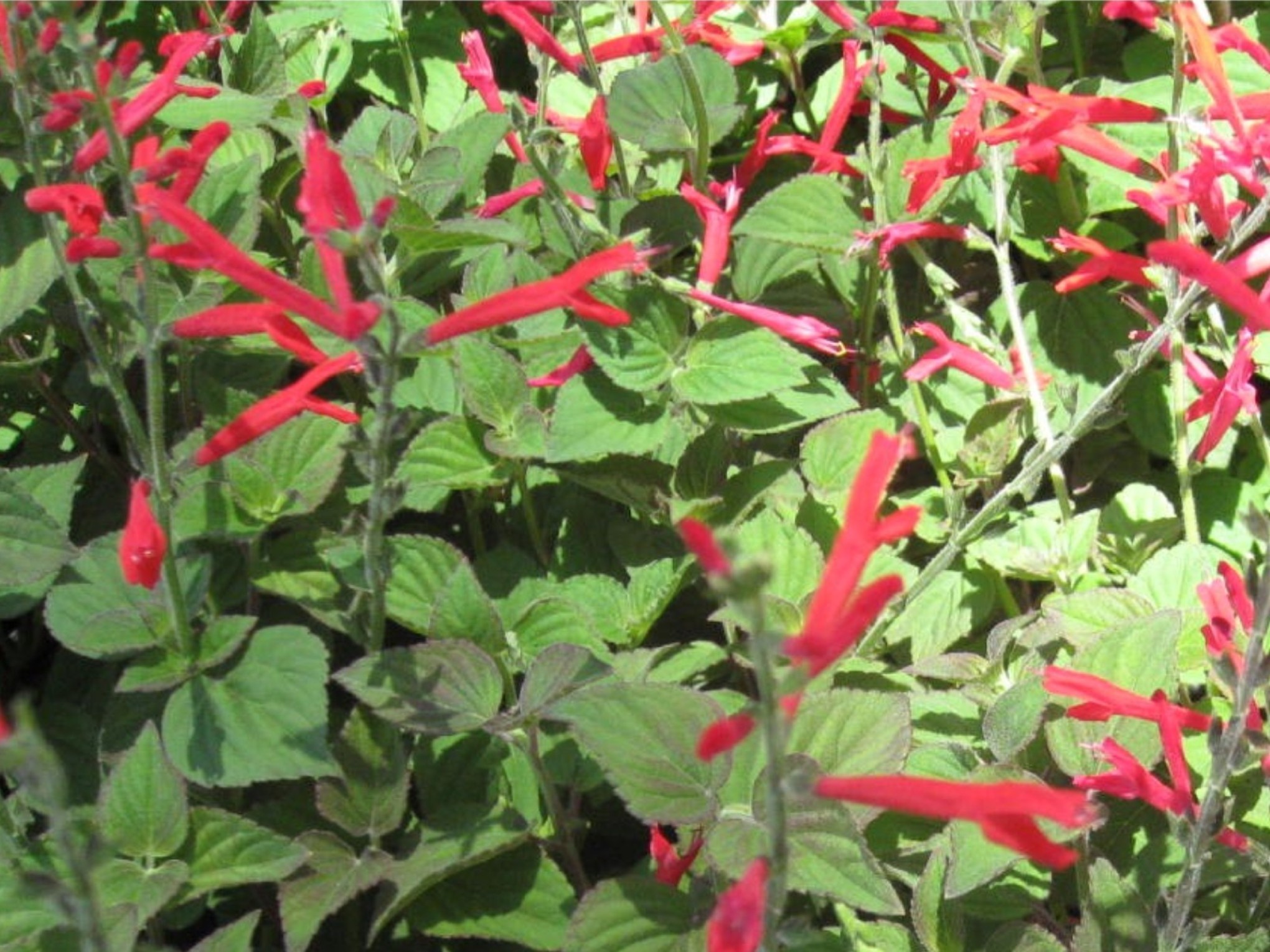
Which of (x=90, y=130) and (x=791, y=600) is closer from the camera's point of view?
(x=791, y=600)

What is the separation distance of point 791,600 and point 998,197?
695 millimetres

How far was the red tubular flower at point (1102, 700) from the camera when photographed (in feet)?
4.52

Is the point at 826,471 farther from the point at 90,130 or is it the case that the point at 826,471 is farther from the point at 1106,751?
the point at 90,130

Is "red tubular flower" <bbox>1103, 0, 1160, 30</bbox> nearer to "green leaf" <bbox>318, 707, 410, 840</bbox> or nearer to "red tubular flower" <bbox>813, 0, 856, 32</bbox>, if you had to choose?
"red tubular flower" <bbox>813, 0, 856, 32</bbox>

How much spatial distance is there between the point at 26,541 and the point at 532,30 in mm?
1032

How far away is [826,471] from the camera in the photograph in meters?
2.01

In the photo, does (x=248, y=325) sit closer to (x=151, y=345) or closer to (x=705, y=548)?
(x=151, y=345)

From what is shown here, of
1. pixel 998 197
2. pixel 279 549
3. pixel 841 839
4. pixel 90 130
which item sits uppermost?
pixel 90 130

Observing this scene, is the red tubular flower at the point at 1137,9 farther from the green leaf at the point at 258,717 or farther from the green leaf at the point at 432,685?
the green leaf at the point at 258,717

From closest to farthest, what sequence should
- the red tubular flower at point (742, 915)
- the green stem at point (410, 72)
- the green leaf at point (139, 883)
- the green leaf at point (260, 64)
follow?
the red tubular flower at point (742, 915)
the green leaf at point (139, 883)
the green leaf at point (260, 64)
the green stem at point (410, 72)

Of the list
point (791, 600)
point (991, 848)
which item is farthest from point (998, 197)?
point (991, 848)

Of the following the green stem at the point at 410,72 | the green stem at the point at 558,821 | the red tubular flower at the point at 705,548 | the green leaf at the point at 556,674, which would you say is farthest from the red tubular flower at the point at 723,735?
the green stem at the point at 410,72

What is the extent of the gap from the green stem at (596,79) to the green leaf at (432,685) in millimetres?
906

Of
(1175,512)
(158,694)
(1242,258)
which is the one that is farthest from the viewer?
(1175,512)
